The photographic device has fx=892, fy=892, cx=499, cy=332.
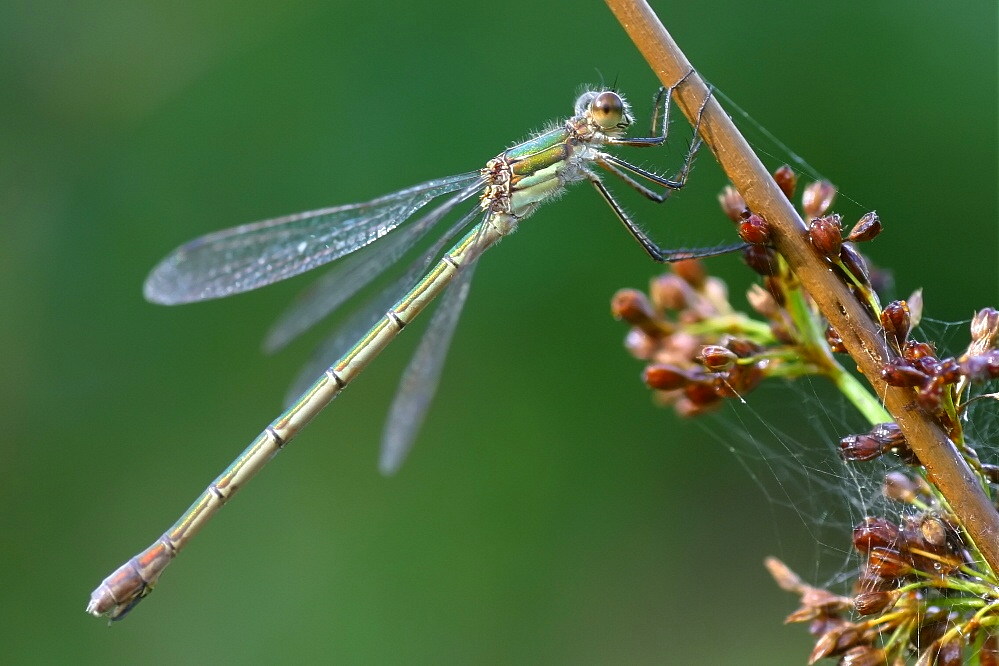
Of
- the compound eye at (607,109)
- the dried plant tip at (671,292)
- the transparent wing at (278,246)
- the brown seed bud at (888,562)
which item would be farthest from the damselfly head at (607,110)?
the brown seed bud at (888,562)

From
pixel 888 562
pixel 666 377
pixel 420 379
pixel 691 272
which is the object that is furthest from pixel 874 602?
pixel 420 379

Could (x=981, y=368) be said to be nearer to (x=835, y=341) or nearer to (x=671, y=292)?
(x=835, y=341)

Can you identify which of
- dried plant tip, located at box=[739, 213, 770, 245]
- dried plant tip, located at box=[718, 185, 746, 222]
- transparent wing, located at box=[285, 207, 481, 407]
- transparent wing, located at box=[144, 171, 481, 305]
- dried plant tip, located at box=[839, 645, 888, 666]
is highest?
transparent wing, located at box=[144, 171, 481, 305]

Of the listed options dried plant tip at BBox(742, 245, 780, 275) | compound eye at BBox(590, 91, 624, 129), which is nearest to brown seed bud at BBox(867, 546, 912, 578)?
dried plant tip at BBox(742, 245, 780, 275)

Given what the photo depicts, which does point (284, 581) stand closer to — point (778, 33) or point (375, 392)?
point (375, 392)

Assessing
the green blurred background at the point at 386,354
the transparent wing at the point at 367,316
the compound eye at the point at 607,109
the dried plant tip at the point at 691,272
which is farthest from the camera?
the green blurred background at the point at 386,354

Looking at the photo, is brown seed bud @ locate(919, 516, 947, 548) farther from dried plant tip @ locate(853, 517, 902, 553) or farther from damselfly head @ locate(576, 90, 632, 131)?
damselfly head @ locate(576, 90, 632, 131)

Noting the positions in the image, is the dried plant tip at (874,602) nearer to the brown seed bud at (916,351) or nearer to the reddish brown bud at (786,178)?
the brown seed bud at (916,351)
